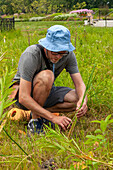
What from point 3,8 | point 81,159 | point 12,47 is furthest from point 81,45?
point 3,8

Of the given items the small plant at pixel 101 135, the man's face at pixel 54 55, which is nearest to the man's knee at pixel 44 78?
the man's face at pixel 54 55

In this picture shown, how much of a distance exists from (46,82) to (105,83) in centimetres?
109

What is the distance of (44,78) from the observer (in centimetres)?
231

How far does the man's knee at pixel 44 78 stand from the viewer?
231 centimetres

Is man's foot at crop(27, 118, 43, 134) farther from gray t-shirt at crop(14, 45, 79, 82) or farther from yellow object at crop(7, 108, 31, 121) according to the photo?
gray t-shirt at crop(14, 45, 79, 82)

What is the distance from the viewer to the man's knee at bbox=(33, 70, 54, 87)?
2.31 m

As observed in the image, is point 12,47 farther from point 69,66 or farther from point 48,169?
point 48,169

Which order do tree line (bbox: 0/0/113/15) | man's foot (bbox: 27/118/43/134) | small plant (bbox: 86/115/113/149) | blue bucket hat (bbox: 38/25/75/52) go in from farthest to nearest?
tree line (bbox: 0/0/113/15)
man's foot (bbox: 27/118/43/134)
blue bucket hat (bbox: 38/25/75/52)
small plant (bbox: 86/115/113/149)

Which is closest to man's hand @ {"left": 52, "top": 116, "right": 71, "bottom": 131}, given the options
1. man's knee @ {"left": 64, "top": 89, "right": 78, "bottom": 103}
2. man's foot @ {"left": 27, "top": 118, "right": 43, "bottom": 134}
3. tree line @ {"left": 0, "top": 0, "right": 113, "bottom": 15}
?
man's foot @ {"left": 27, "top": 118, "right": 43, "bottom": 134}

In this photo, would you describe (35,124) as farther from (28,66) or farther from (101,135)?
(101,135)

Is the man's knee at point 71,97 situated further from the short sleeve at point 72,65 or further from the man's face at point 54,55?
the man's face at point 54,55

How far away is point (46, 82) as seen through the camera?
2334 mm

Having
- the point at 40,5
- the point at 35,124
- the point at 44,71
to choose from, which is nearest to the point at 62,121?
the point at 35,124

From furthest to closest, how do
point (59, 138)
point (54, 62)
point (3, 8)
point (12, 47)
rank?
point (3, 8), point (12, 47), point (54, 62), point (59, 138)
